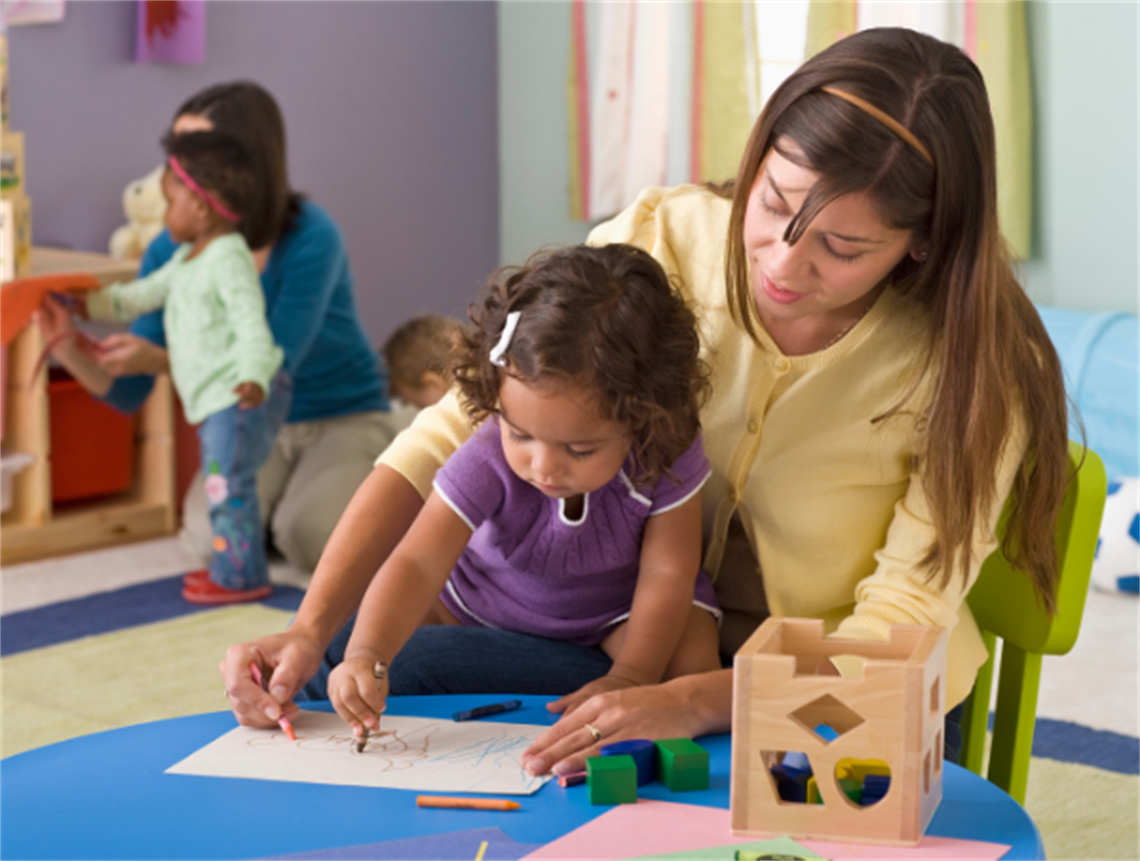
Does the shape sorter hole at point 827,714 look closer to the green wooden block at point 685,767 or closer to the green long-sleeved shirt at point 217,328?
the green wooden block at point 685,767

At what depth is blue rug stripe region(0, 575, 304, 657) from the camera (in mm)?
2420

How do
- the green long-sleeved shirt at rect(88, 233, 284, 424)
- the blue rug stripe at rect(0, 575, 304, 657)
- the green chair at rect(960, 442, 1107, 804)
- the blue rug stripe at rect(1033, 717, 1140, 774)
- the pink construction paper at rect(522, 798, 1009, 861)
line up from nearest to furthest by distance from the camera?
the pink construction paper at rect(522, 798, 1009, 861), the green chair at rect(960, 442, 1107, 804), the blue rug stripe at rect(1033, 717, 1140, 774), the blue rug stripe at rect(0, 575, 304, 657), the green long-sleeved shirt at rect(88, 233, 284, 424)

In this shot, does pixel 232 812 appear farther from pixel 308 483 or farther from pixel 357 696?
pixel 308 483

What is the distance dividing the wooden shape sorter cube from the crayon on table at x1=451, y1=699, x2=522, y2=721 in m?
0.25

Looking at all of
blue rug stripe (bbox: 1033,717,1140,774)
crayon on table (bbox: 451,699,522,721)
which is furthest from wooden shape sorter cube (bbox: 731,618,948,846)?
blue rug stripe (bbox: 1033,717,1140,774)

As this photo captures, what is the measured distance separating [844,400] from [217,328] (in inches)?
69.0

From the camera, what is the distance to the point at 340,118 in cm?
385

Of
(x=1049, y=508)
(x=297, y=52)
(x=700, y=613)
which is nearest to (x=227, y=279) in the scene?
(x=297, y=52)

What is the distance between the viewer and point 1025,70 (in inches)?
131

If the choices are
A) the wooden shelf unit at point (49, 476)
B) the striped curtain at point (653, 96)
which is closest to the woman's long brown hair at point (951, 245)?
the wooden shelf unit at point (49, 476)

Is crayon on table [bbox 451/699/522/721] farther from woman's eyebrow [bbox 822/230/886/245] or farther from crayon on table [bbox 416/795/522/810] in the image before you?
woman's eyebrow [bbox 822/230/886/245]

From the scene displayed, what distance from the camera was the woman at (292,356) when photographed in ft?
8.94

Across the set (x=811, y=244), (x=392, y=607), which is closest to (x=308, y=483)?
(x=392, y=607)

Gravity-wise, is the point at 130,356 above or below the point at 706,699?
above
